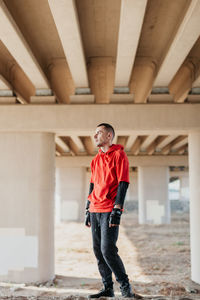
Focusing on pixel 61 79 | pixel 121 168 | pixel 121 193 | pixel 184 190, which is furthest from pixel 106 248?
pixel 184 190

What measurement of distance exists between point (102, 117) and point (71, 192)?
1350 cm

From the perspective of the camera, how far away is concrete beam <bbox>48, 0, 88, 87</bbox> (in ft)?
12.5

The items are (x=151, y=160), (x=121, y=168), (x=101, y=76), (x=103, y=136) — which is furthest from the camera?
(x=151, y=160)

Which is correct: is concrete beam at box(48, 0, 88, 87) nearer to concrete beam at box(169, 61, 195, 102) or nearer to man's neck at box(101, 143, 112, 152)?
man's neck at box(101, 143, 112, 152)

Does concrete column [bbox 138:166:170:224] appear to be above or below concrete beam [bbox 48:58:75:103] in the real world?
below

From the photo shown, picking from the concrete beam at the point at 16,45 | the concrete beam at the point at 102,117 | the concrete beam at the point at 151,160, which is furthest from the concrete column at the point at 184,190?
the concrete beam at the point at 16,45

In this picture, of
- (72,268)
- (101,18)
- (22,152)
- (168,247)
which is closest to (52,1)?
(101,18)

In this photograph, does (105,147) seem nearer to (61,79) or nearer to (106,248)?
(106,248)

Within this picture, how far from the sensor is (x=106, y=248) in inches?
148

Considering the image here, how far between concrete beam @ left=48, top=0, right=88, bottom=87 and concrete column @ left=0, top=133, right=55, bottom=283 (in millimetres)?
2011

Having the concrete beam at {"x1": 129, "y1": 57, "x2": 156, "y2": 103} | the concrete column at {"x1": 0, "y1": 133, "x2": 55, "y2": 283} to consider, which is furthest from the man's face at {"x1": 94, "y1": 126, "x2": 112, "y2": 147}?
the concrete column at {"x1": 0, "y1": 133, "x2": 55, "y2": 283}

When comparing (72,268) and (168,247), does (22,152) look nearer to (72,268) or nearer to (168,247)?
(72,268)

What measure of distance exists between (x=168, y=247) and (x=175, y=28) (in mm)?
8696

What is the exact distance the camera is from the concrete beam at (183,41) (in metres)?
3.99
